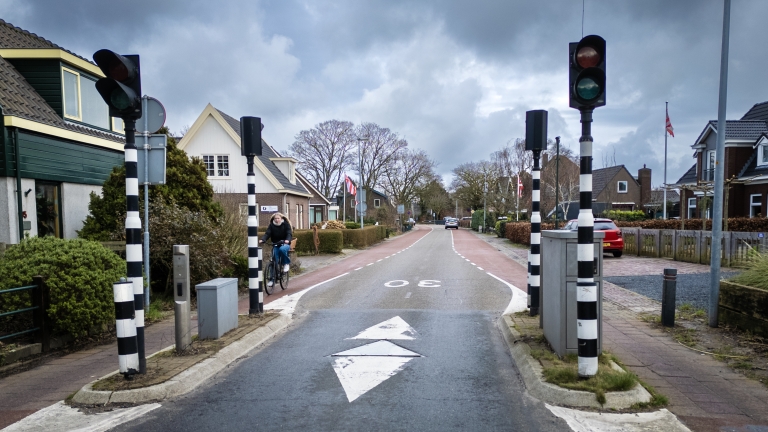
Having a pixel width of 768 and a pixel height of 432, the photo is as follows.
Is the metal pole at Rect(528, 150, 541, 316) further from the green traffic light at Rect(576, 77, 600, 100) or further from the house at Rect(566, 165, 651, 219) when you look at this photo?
the house at Rect(566, 165, 651, 219)

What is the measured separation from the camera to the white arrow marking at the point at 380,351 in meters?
6.61

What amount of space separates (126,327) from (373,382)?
247cm

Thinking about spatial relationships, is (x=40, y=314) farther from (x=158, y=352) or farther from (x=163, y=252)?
(x=163, y=252)

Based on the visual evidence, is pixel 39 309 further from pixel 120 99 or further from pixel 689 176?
pixel 689 176

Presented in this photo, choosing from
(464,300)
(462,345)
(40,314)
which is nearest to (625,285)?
(464,300)

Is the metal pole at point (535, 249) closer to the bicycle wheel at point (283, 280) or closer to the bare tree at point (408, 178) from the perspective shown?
the bicycle wheel at point (283, 280)

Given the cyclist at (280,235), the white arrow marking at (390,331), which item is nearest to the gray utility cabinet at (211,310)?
the white arrow marking at (390,331)

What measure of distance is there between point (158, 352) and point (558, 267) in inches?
186

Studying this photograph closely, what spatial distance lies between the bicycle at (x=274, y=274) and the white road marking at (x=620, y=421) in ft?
28.8

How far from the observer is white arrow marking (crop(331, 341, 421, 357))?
661 cm

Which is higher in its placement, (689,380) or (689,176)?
(689,176)

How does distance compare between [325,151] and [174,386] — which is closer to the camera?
[174,386]

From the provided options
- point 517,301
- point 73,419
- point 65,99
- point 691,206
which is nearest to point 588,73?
point 73,419

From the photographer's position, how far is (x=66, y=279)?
678cm
